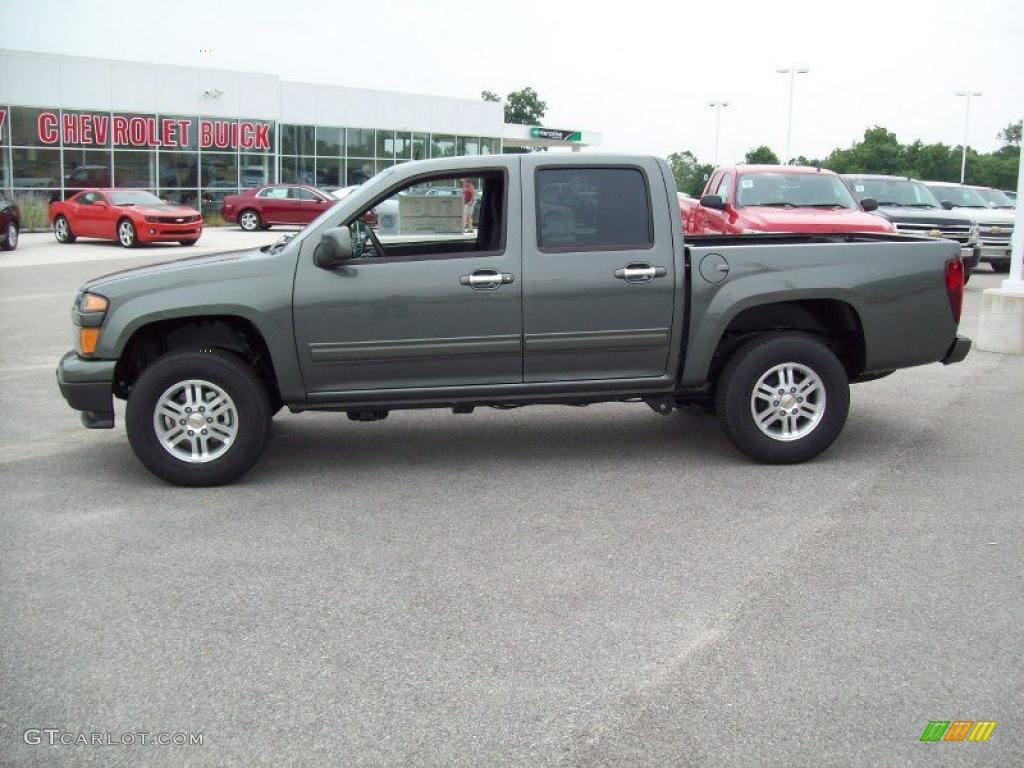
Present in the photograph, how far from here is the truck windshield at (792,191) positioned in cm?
1522

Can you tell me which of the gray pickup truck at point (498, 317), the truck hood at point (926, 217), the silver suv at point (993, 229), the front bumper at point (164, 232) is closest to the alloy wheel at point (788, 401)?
the gray pickup truck at point (498, 317)

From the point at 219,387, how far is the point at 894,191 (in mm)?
16952

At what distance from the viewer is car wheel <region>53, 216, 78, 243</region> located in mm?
29547

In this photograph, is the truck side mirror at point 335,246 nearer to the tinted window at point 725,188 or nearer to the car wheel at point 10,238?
the tinted window at point 725,188

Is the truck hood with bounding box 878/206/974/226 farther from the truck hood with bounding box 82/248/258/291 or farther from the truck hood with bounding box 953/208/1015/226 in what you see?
the truck hood with bounding box 82/248/258/291

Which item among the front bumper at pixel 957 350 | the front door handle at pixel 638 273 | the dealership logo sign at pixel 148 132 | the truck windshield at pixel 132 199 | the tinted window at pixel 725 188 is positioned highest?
the dealership logo sign at pixel 148 132

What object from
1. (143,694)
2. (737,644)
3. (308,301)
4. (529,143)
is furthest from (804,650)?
(529,143)

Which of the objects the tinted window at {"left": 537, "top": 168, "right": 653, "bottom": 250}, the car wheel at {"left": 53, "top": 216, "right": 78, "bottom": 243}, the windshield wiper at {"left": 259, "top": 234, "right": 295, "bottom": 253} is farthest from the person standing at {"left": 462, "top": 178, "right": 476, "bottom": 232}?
the car wheel at {"left": 53, "top": 216, "right": 78, "bottom": 243}

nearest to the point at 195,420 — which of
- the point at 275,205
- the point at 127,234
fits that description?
the point at 127,234

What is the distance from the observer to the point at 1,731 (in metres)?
3.74

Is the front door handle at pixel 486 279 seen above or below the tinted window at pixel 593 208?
below

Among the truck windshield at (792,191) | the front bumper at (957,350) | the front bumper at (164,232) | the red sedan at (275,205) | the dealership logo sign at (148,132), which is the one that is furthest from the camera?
the dealership logo sign at (148,132)

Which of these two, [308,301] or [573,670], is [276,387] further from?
[573,670]

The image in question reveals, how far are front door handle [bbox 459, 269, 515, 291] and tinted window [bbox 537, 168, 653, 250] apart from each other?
1.18 feet
